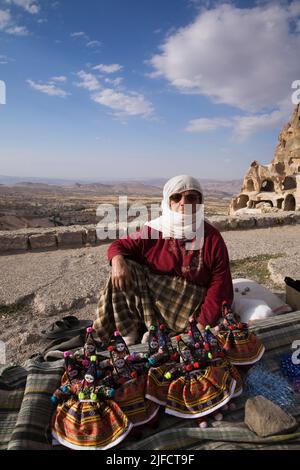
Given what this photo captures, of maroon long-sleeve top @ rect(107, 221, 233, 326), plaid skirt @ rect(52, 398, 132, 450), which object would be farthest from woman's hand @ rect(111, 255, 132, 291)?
plaid skirt @ rect(52, 398, 132, 450)

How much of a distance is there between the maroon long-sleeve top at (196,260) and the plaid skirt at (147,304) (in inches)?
3.0

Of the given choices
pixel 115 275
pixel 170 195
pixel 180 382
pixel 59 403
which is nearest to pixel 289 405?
pixel 180 382

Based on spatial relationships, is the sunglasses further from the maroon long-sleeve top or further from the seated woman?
the maroon long-sleeve top

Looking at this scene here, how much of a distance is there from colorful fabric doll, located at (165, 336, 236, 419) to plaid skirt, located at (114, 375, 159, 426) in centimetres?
9

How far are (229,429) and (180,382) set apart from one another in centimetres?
32

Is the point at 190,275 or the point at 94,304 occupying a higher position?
the point at 190,275

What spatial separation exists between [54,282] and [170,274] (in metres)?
2.54

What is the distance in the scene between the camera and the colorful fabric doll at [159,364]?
1612 millimetres

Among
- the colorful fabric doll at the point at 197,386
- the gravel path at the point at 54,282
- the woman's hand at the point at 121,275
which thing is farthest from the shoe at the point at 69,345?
the colorful fabric doll at the point at 197,386

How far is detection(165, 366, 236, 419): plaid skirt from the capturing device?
5.14 ft

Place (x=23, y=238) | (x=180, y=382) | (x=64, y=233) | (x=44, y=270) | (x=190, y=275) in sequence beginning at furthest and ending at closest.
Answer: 1. (x=64, y=233)
2. (x=23, y=238)
3. (x=44, y=270)
4. (x=190, y=275)
5. (x=180, y=382)

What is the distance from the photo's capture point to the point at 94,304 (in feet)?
12.8

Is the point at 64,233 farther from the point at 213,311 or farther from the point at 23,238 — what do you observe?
the point at 213,311

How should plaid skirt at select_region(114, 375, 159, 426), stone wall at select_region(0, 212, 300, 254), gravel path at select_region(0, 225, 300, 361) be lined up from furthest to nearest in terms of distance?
1. stone wall at select_region(0, 212, 300, 254)
2. gravel path at select_region(0, 225, 300, 361)
3. plaid skirt at select_region(114, 375, 159, 426)
